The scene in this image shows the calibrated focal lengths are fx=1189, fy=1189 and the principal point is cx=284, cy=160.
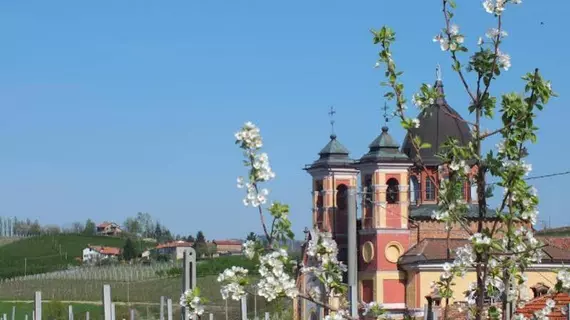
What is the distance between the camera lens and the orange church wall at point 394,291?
3897 cm

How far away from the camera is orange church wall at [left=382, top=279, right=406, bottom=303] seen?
128ft

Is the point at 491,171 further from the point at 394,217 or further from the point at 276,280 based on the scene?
the point at 394,217

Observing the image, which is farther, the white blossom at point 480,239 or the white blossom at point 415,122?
the white blossom at point 415,122

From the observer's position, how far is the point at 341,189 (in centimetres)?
4153

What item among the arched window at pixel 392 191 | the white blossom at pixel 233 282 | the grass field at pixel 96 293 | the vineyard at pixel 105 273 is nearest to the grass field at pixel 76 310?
the grass field at pixel 96 293

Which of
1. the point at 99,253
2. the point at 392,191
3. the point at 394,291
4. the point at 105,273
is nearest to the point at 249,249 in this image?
the point at 394,291

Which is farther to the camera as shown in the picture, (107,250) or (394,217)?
(107,250)

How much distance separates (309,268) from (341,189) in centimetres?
3537

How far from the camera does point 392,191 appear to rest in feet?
131

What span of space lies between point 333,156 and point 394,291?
5.92 metres

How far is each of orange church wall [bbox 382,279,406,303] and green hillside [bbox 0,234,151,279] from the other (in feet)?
129

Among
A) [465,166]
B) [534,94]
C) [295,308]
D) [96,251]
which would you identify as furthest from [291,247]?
[96,251]

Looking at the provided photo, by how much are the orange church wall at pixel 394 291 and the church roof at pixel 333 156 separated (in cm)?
477

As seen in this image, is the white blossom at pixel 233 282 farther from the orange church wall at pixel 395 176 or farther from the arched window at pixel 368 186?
the orange church wall at pixel 395 176
